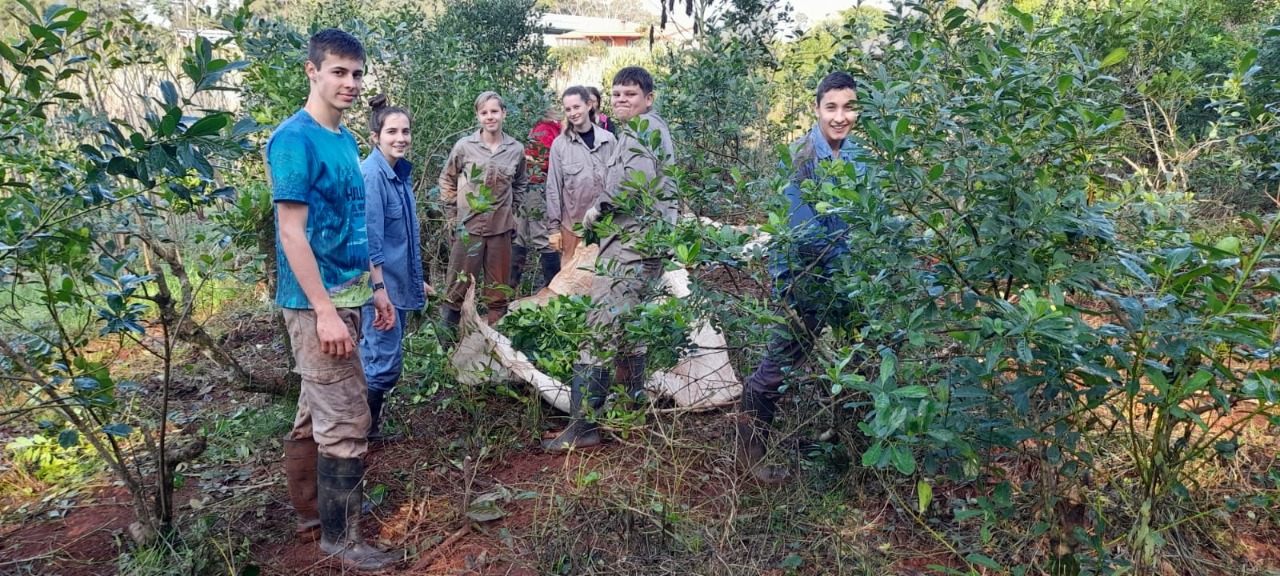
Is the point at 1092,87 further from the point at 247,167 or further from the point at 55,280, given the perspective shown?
the point at 55,280

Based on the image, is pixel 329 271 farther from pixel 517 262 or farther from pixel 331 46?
pixel 517 262

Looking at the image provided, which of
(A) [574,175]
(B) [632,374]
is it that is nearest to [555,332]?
(B) [632,374]

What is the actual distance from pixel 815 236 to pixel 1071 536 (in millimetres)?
1214

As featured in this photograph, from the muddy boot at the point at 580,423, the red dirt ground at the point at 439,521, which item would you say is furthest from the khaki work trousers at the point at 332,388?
the muddy boot at the point at 580,423

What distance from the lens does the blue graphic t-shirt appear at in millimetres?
2725

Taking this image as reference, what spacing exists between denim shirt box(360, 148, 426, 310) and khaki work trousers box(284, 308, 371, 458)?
2.63ft

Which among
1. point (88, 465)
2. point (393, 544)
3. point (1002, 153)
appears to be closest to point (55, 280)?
point (88, 465)

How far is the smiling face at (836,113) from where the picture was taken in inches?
138

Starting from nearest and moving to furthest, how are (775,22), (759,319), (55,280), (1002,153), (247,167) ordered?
(1002,153) → (759,319) → (55,280) → (247,167) → (775,22)

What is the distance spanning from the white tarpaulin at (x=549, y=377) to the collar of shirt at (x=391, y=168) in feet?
2.72

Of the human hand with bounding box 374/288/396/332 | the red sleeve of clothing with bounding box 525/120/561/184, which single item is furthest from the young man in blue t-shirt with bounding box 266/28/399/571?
the red sleeve of clothing with bounding box 525/120/561/184

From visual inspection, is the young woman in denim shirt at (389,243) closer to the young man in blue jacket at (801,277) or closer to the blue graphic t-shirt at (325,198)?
the blue graphic t-shirt at (325,198)

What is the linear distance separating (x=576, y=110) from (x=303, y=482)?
2926 millimetres

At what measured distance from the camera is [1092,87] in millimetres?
2455
